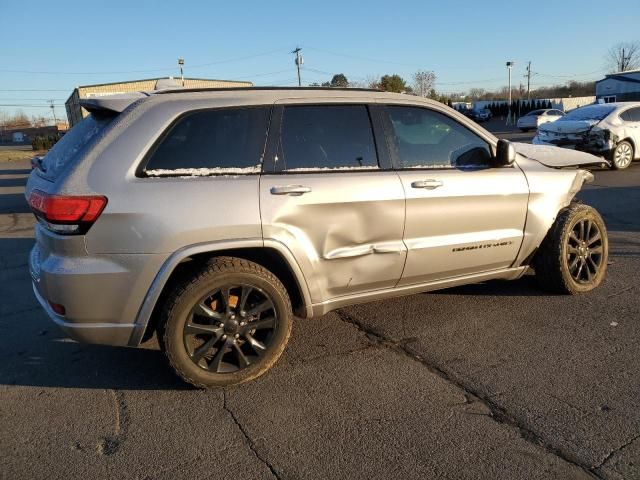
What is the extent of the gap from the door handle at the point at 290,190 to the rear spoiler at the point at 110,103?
1023mm

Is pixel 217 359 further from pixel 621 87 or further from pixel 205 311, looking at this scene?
pixel 621 87

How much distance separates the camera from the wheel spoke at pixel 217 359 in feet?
10.4

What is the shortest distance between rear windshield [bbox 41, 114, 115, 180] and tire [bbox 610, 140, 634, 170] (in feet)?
42.1

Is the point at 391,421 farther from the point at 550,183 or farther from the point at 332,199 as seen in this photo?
the point at 550,183

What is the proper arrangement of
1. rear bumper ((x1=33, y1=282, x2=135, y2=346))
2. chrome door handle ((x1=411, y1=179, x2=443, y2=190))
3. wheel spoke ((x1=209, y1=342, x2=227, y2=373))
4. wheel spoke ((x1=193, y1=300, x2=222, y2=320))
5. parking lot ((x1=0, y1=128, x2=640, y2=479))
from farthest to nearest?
chrome door handle ((x1=411, y1=179, x2=443, y2=190)) < wheel spoke ((x1=209, y1=342, x2=227, y2=373)) < wheel spoke ((x1=193, y1=300, x2=222, y2=320)) < rear bumper ((x1=33, y1=282, x2=135, y2=346)) < parking lot ((x1=0, y1=128, x2=640, y2=479))

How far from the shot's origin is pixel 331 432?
2762 mm

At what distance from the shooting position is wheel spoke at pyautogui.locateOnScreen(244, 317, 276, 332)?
10.6ft

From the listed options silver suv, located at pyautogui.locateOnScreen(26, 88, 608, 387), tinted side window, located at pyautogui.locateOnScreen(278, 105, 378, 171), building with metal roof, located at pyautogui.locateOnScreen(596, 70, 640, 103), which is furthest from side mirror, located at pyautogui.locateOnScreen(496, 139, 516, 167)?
building with metal roof, located at pyautogui.locateOnScreen(596, 70, 640, 103)

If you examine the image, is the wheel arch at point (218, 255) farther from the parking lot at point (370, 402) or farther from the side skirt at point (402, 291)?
the parking lot at point (370, 402)

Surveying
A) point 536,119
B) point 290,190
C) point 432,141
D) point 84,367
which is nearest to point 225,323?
point 290,190

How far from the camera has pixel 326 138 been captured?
3492 mm

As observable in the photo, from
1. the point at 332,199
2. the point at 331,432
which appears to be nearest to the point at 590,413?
the point at 331,432

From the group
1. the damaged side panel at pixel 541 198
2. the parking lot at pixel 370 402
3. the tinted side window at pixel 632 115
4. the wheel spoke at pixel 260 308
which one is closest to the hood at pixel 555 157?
the damaged side panel at pixel 541 198

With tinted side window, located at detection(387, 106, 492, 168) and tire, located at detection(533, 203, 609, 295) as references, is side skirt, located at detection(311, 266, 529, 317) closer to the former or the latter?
tire, located at detection(533, 203, 609, 295)
